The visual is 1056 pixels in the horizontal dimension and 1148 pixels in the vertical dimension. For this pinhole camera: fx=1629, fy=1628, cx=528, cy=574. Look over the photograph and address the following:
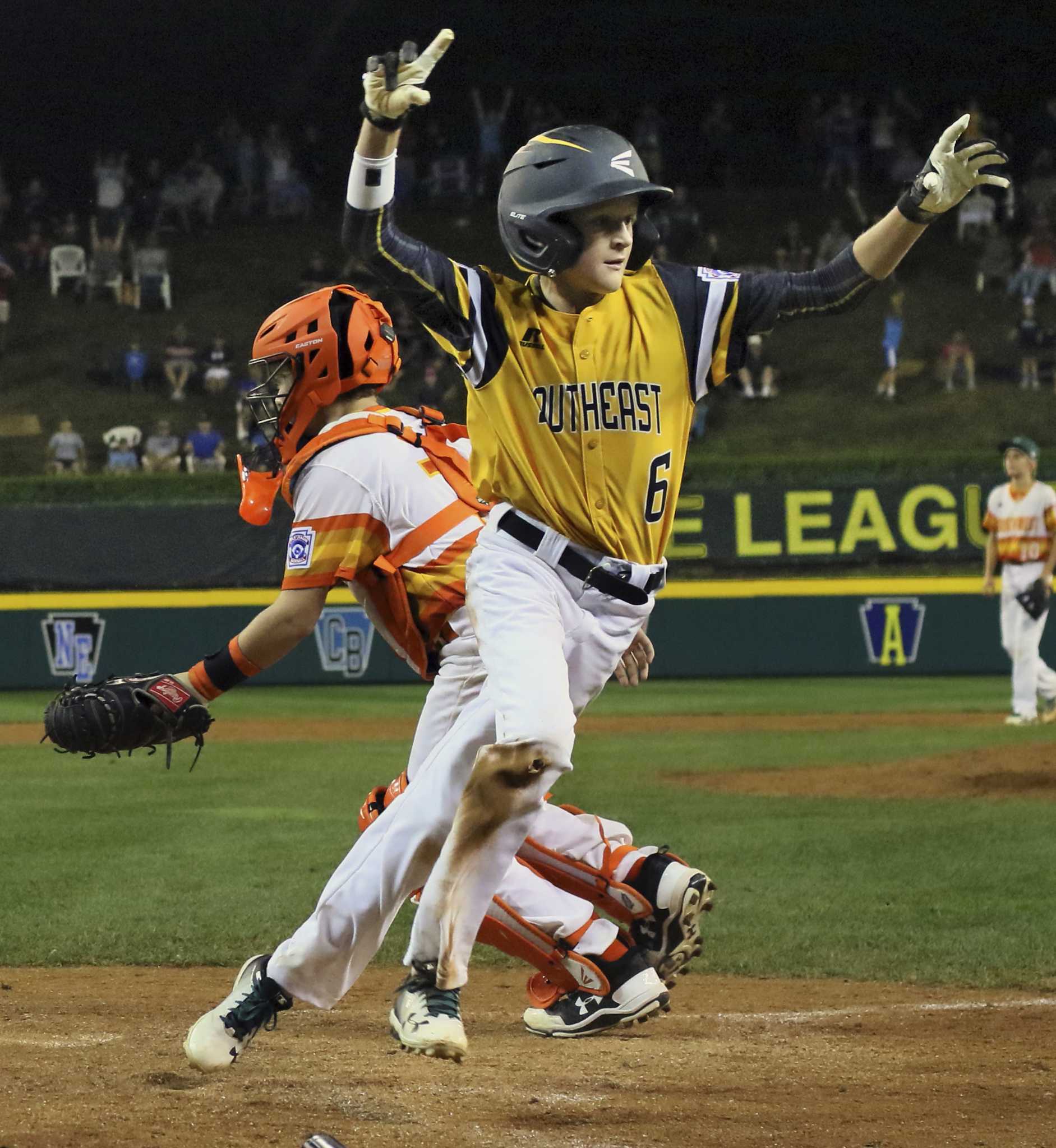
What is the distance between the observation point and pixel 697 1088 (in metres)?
4.57

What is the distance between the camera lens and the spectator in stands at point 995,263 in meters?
28.3

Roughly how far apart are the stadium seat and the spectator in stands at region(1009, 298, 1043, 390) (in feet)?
53.7

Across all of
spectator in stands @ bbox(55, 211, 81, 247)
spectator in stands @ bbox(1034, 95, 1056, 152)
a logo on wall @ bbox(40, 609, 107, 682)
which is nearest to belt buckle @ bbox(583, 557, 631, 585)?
a logo on wall @ bbox(40, 609, 107, 682)

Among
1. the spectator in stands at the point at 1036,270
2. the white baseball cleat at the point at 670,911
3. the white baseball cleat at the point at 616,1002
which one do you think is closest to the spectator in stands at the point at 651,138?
the spectator in stands at the point at 1036,270

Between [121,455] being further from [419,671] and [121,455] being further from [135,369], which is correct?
A: [419,671]

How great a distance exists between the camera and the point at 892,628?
65.1 feet

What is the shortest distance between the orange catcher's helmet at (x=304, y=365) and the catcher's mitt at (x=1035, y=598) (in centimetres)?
1066

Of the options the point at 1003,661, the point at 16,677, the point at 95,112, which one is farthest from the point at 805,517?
the point at 95,112

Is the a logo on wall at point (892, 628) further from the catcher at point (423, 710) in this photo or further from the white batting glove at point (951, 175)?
the white batting glove at point (951, 175)

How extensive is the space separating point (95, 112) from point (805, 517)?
21.5 m

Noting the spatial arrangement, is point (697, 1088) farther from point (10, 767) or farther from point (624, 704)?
point (624, 704)

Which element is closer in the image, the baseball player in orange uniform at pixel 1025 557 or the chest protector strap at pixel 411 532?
the chest protector strap at pixel 411 532

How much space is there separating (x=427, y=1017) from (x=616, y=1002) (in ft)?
2.97

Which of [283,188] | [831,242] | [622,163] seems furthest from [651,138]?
[622,163]
